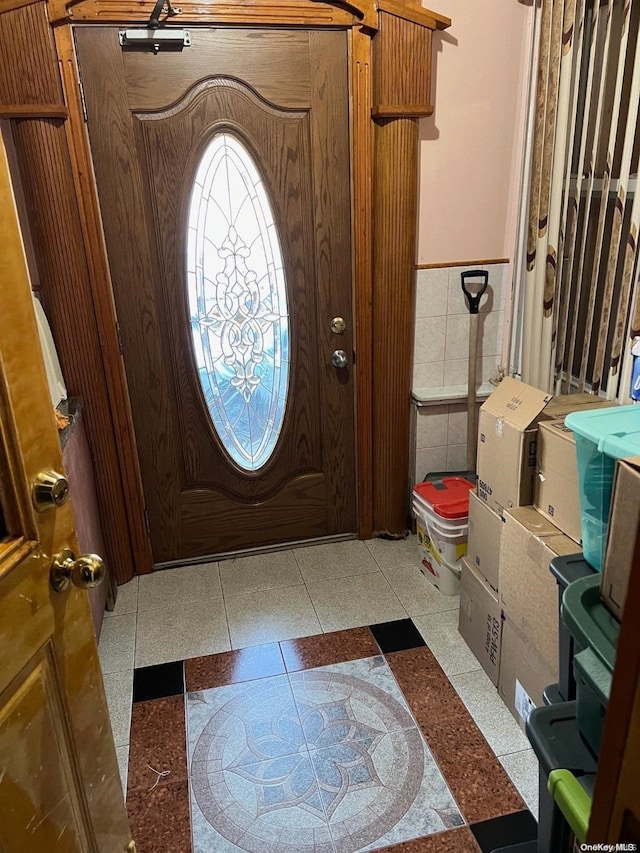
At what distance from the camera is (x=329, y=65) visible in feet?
7.66

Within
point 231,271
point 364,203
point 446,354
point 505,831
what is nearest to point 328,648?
point 505,831

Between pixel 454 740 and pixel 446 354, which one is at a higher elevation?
pixel 446 354

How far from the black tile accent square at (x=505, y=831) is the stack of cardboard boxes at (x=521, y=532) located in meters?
0.31

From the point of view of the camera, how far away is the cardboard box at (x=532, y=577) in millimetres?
1684

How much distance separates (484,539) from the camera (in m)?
2.13

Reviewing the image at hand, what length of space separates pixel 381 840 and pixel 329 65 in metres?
2.55

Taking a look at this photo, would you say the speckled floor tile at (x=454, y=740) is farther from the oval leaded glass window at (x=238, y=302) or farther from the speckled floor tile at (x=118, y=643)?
the oval leaded glass window at (x=238, y=302)

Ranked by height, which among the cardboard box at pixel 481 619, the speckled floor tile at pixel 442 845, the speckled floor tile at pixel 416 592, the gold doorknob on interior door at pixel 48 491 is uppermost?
the gold doorknob on interior door at pixel 48 491

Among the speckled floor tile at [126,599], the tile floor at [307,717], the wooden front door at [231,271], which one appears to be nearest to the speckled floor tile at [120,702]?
the tile floor at [307,717]

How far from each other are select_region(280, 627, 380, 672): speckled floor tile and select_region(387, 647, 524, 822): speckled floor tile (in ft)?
0.38

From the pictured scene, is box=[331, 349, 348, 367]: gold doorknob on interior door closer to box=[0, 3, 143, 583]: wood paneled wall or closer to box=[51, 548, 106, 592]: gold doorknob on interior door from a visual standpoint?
box=[0, 3, 143, 583]: wood paneled wall

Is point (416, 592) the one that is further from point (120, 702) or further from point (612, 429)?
point (612, 429)

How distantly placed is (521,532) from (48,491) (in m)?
1.29

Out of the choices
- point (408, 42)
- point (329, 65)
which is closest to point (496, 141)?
point (408, 42)
